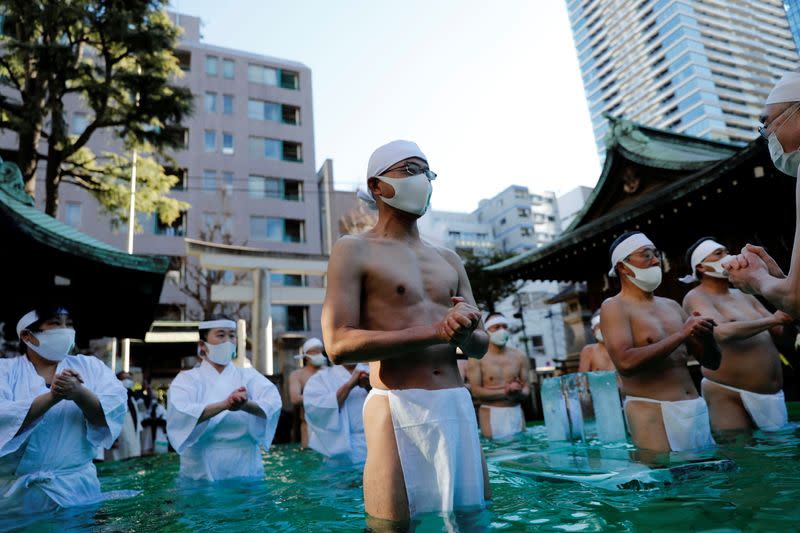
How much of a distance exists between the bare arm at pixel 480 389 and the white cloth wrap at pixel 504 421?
17 cm

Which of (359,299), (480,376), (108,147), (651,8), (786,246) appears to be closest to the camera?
(359,299)

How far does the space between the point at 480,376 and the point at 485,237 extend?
58.2 metres

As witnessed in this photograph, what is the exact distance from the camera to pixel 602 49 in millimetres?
86188

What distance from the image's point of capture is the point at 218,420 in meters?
5.02

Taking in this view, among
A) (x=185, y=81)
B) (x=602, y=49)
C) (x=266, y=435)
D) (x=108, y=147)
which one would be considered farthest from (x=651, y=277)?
(x=602, y=49)

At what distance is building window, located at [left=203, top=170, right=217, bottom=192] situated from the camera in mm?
32219

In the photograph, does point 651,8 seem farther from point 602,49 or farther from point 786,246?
point 786,246

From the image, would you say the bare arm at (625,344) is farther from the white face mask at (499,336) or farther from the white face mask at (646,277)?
the white face mask at (499,336)

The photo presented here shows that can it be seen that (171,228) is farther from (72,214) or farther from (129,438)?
(129,438)

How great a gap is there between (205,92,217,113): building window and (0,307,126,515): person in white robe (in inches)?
1308

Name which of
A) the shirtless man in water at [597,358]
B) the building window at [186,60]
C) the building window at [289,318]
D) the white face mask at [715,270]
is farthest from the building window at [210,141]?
the white face mask at [715,270]

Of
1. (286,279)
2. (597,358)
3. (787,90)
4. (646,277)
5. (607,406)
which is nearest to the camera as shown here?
(787,90)

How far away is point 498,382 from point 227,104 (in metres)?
32.4

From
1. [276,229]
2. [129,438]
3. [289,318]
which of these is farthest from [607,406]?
[276,229]
